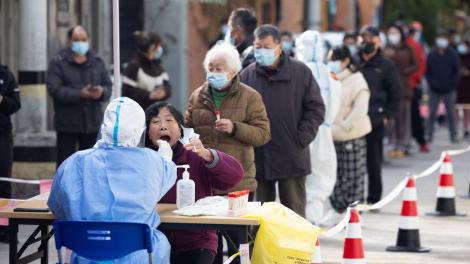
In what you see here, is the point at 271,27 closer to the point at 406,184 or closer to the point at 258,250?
the point at 406,184

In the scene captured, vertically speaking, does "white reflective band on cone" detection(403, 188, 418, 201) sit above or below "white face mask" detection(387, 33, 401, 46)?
below

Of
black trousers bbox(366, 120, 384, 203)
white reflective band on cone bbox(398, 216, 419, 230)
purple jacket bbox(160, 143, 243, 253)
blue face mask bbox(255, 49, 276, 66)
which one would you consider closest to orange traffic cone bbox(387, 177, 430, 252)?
white reflective band on cone bbox(398, 216, 419, 230)

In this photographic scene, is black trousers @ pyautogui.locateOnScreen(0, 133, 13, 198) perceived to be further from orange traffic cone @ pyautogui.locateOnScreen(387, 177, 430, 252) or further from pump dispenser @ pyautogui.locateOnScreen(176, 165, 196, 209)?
pump dispenser @ pyautogui.locateOnScreen(176, 165, 196, 209)

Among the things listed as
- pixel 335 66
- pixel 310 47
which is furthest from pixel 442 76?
pixel 310 47

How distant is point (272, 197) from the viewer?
39.5 ft

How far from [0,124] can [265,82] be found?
7.92ft

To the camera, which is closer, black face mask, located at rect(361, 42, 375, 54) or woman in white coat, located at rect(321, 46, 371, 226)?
woman in white coat, located at rect(321, 46, 371, 226)

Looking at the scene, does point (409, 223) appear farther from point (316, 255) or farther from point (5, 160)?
point (316, 255)

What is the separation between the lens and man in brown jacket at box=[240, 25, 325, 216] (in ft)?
38.9

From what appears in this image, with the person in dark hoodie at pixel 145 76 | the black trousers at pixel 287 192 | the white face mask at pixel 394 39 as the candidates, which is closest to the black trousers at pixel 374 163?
the person in dark hoodie at pixel 145 76

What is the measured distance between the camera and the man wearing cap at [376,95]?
634 inches

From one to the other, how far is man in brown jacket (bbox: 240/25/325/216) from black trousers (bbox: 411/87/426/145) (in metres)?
12.7

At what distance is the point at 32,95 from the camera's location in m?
15.1

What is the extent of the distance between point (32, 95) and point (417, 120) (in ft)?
35.7
